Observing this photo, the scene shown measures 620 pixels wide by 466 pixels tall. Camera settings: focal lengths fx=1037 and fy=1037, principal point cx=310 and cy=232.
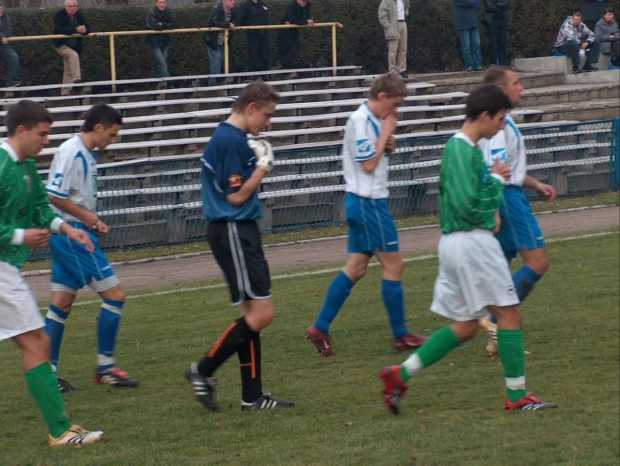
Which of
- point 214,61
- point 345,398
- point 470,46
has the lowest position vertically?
point 345,398

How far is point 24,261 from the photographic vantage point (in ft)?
19.0

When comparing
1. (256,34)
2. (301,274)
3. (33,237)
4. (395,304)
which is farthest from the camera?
(256,34)

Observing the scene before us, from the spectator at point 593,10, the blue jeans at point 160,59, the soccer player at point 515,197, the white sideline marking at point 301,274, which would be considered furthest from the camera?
the spectator at point 593,10

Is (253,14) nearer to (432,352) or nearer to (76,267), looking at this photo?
(76,267)

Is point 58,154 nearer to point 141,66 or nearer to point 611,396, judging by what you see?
point 611,396

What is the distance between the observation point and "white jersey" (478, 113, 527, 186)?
7.17m

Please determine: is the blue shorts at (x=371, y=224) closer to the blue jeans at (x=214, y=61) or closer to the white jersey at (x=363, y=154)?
the white jersey at (x=363, y=154)

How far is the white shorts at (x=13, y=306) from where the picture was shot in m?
5.59

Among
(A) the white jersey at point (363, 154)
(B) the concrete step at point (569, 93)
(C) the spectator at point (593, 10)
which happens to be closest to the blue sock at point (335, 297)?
(A) the white jersey at point (363, 154)

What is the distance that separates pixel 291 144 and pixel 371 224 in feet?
39.9

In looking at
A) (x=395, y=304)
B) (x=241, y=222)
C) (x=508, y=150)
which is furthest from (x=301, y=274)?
(x=241, y=222)

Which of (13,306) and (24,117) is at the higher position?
(24,117)

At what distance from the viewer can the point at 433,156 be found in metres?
17.7

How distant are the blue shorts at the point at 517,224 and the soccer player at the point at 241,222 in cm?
192
